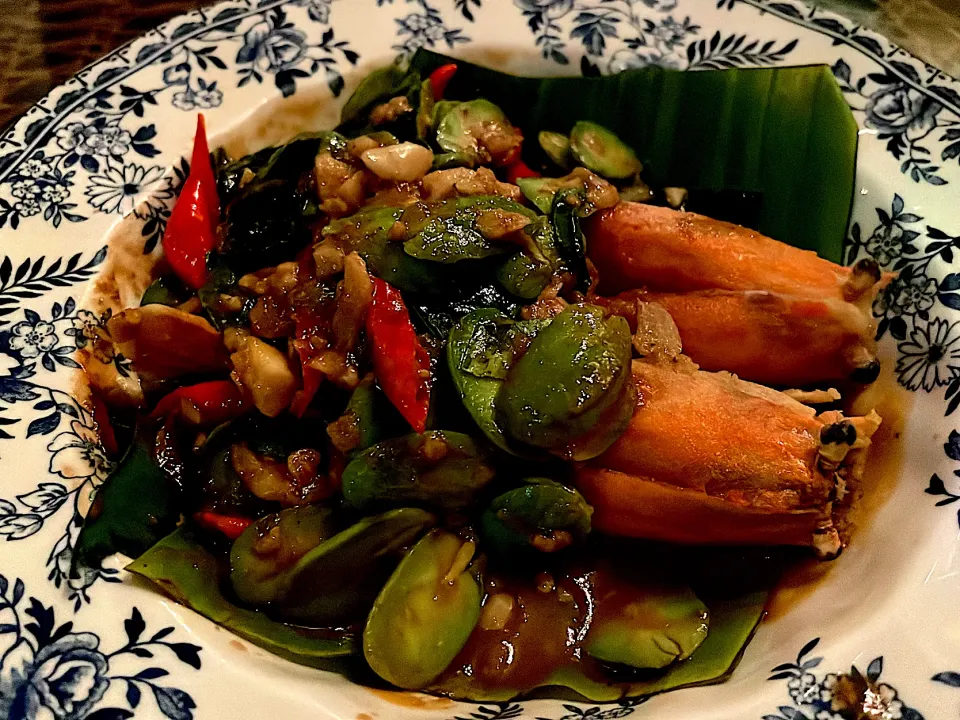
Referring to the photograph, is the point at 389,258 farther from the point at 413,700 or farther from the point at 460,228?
the point at 413,700

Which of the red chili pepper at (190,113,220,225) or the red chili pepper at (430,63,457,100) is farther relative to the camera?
the red chili pepper at (430,63,457,100)

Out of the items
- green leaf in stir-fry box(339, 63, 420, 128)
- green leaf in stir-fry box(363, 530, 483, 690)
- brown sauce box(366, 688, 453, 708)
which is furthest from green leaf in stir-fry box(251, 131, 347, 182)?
brown sauce box(366, 688, 453, 708)

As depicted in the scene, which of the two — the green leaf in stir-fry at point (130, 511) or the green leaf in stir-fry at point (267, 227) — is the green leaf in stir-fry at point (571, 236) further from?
the green leaf in stir-fry at point (130, 511)

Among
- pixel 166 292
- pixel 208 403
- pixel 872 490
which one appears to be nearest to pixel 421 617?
pixel 208 403

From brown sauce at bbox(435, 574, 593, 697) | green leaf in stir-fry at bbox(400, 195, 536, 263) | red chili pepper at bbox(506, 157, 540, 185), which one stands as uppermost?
green leaf in stir-fry at bbox(400, 195, 536, 263)

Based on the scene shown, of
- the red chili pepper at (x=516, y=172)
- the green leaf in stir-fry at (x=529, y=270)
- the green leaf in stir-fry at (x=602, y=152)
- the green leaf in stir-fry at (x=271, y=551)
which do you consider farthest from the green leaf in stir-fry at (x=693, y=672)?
the red chili pepper at (x=516, y=172)

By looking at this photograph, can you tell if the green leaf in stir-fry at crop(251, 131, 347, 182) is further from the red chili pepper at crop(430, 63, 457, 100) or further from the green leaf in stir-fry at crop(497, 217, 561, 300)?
the green leaf in stir-fry at crop(497, 217, 561, 300)
